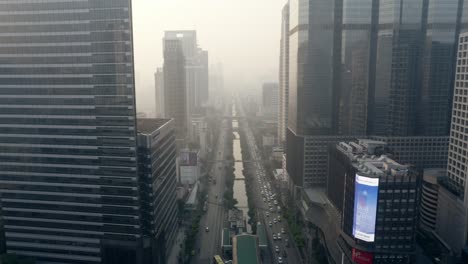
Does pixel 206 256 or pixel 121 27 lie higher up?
pixel 121 27

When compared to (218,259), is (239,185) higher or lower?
lower

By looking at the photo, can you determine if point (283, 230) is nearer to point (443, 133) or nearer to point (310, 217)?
point (310, 217)

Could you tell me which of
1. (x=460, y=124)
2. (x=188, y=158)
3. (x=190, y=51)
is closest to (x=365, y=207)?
(x=460, y=124)

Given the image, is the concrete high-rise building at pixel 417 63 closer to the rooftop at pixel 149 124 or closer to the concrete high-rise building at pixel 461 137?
the concrete high-rise building at pixel 461 137

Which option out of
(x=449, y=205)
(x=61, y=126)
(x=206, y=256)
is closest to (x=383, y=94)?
(x=449, y=205)

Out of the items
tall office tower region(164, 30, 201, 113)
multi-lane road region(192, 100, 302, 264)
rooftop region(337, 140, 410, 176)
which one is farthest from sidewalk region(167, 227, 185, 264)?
tall office tower region(164, 30, 201, 113)

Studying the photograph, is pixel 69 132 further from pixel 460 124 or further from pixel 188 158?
pixel 460 124

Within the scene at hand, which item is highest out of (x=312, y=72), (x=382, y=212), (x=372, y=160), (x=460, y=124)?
(x=312, y=72)
